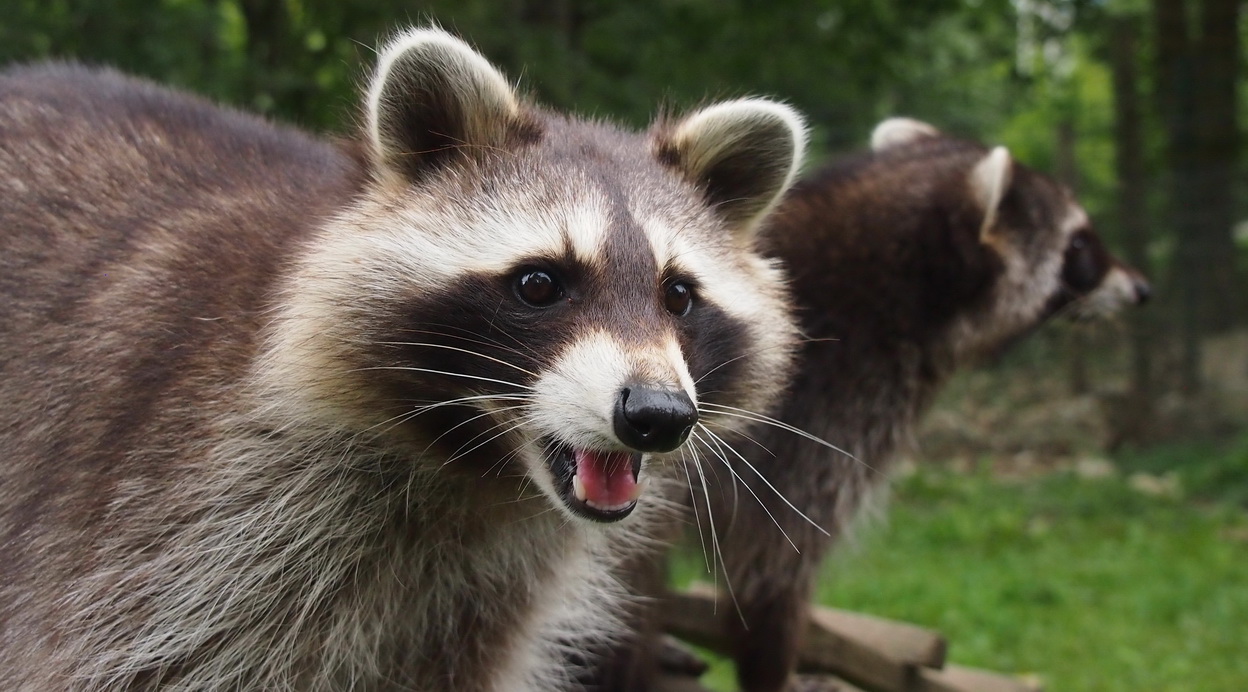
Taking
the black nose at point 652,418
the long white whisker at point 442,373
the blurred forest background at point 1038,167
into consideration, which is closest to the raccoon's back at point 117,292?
the long white whisker at point 442,373

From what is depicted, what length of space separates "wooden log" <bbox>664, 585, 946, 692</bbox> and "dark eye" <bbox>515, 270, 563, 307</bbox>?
2.33 metres

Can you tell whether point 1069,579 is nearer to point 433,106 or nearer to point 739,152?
point 739,152

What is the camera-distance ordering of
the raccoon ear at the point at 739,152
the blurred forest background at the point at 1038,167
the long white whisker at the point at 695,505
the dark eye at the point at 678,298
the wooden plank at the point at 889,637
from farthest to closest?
the blurred forest background at the point at 1038,167, the wooden plank at the point at 889,637, the raccoon ear at the point at 739,152, the long white whisker at the point at 695,505, the dark eye at the point at 678,298

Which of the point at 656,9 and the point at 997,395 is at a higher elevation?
the point at 656,9

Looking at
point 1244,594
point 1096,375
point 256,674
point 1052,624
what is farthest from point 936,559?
point 256,674

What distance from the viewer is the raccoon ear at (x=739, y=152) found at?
2.79 metres

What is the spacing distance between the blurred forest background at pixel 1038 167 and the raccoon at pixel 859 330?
713mm

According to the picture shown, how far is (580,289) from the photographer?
2.30 metres

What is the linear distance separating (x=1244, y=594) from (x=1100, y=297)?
9.71 ft

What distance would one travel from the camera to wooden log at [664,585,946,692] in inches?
174

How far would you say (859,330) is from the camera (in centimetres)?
412

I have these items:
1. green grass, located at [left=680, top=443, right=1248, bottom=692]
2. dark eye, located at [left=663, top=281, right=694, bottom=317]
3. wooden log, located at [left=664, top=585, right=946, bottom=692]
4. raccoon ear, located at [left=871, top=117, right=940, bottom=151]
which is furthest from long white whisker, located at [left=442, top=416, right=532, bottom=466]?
raccoon ear, located at [left=871, top=117, right=940, bottom=151]

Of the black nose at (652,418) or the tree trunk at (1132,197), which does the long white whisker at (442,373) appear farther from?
the tree trunk at (1132,197)

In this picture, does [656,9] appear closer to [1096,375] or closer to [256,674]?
[1096,375]
